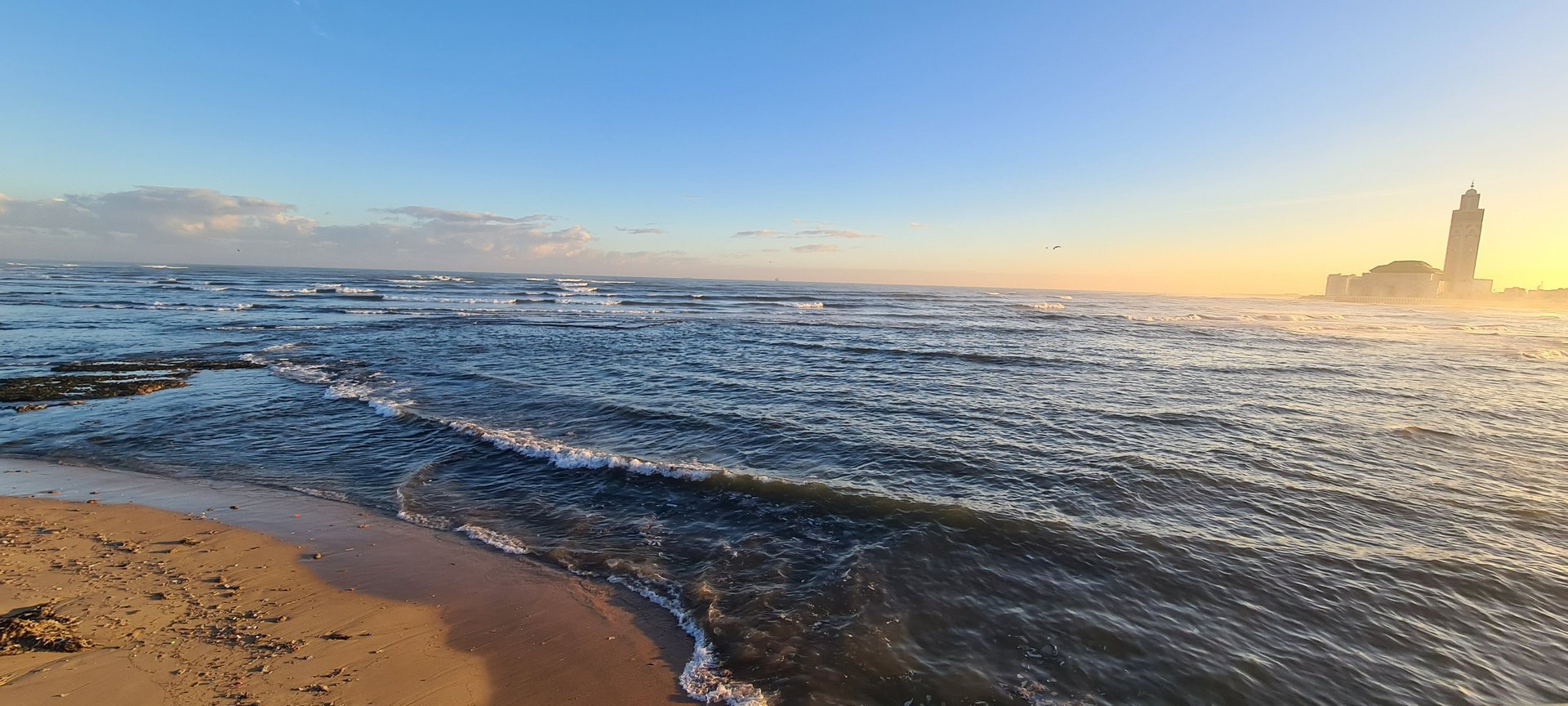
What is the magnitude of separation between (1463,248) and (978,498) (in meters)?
159

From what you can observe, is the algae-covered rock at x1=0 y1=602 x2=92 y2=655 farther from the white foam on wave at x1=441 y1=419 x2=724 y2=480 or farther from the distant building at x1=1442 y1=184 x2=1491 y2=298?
the distant building at x1=1442 y1=184 x2=1491 y2=298

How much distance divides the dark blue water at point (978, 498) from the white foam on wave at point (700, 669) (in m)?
0.03

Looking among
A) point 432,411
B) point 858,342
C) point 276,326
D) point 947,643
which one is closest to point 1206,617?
point 947,643

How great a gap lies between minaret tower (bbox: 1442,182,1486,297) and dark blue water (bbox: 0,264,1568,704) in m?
129

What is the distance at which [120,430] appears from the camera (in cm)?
1204

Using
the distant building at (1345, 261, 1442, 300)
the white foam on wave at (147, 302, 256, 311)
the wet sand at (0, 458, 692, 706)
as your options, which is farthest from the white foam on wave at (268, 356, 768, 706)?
the distant building at (1345, 261, 1442, 300)

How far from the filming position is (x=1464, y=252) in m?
106

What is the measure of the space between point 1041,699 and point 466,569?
6.41m

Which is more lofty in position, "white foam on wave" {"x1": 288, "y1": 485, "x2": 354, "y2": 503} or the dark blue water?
the dark blue water

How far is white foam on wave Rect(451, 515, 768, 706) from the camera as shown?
4898 millimetres

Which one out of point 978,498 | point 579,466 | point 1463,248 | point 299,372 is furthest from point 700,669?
point 1463,248

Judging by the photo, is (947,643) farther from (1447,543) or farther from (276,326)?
(276,326)

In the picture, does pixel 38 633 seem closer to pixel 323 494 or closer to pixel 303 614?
pixel 303 614

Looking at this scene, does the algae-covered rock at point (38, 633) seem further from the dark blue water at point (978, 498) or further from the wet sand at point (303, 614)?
the dark blue water at point (978, 498)
